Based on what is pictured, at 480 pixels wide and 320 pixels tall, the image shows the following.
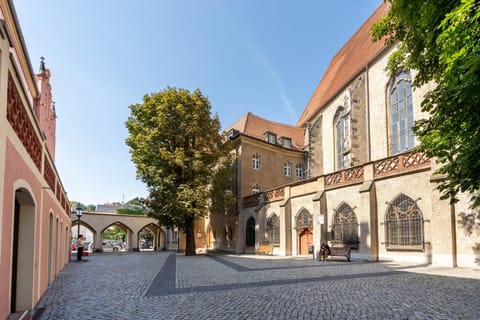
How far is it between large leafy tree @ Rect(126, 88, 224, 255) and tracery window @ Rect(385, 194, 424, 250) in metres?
14.2

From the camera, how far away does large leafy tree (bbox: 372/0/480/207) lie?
6219 millimetres

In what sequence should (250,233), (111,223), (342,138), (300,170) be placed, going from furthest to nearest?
(111,223) → (300,170) → (250,233) → (342,138)

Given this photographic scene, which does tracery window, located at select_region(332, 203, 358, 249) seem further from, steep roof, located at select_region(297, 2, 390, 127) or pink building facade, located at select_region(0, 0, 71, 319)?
pink building facade, located at select_region(0, 0, 71, 319)

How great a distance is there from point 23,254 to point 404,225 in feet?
56.4

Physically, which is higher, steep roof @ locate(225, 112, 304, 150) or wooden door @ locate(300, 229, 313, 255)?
steep roof @ locate(225, 112, 304, 150)

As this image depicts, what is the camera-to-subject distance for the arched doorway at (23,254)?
7.39 metres

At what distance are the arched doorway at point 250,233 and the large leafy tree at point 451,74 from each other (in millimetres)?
25094

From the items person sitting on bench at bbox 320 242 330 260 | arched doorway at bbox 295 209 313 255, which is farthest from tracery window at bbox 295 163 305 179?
person sitting on bench at bbox 320 242 330 260

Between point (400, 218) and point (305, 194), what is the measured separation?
8566 mm

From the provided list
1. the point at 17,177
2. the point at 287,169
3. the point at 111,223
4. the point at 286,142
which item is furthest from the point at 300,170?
the point at 17,177

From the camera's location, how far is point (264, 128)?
43.2m

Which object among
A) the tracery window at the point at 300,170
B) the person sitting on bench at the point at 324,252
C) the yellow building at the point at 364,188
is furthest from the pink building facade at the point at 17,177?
the tracery window at the point at 300,170

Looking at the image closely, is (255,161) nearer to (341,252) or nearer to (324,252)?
(324,252)

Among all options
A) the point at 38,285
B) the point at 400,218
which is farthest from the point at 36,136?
the point at 400,218
